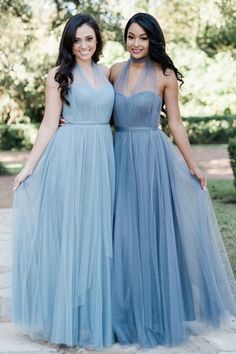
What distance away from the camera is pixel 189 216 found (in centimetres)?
351

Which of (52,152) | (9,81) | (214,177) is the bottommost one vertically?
(214,177)

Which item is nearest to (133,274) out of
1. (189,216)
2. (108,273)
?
(108,273)

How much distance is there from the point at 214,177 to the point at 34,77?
480cm

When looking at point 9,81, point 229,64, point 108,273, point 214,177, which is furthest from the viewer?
point 229,64

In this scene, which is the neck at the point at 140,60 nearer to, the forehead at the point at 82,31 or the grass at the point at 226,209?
the forehead at the point at 82,31

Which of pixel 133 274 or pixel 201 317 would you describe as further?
pixel 201 317

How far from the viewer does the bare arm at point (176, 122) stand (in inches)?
135

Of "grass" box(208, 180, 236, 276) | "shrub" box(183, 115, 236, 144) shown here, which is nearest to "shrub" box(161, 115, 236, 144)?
"shrub" box(183, 115, 236, 144)

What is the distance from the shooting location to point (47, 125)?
3.41m

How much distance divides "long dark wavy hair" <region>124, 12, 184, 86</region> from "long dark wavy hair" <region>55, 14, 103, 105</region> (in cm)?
24

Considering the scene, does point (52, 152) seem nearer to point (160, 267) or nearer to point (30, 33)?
point (160, 267)

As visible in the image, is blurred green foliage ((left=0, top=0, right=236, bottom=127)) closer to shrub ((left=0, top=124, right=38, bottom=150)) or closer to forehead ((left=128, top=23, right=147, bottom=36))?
shrub ((left=0, top=124, right=38, bottom=150))

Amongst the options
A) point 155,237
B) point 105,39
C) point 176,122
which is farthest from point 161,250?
point 105,39

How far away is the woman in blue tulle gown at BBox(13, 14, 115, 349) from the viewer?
128 inches
